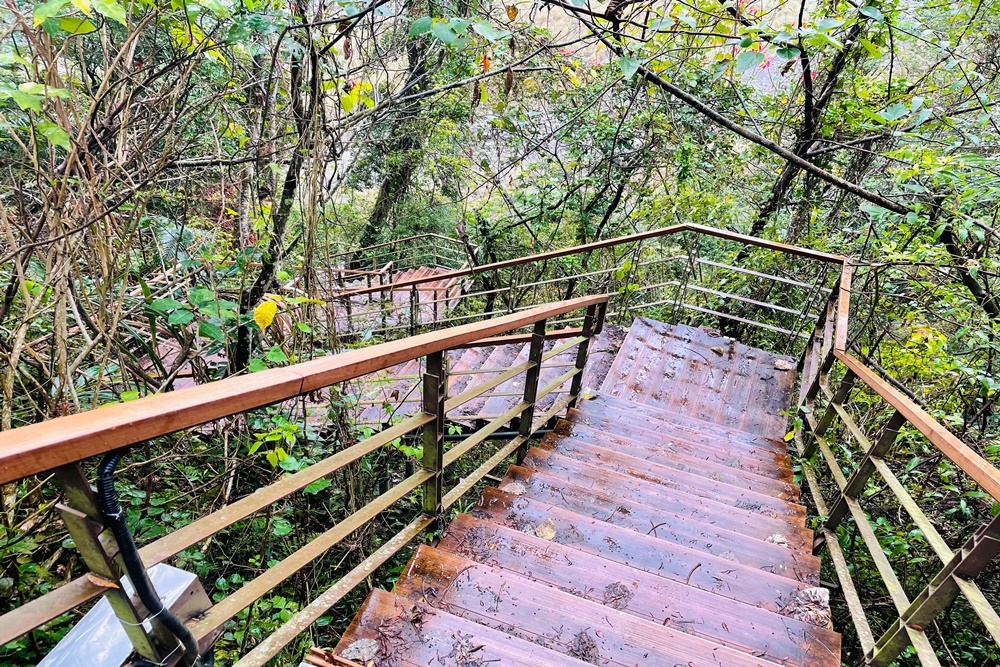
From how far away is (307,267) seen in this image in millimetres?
2750

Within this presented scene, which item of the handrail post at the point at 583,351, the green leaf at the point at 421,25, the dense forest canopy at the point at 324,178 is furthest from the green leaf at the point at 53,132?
the handrail post at the point at 583,351

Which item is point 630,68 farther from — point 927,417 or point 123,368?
point 123,368

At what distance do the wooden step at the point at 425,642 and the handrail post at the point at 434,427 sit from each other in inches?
16.3

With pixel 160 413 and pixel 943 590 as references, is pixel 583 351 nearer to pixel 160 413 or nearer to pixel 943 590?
pixel 943 590

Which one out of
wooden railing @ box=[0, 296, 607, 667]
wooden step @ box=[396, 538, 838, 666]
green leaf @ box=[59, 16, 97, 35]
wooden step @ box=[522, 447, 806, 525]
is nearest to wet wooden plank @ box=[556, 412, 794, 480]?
wooden step @ box=[522, 447, 806, 525]

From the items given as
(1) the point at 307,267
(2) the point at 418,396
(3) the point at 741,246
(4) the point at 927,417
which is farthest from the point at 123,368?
(3) the point at 741,246

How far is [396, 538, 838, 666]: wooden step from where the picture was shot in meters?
1.68

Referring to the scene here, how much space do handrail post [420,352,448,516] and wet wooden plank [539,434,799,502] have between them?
1.37 metres

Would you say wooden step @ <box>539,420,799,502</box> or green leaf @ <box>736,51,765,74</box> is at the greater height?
green leaf @ <box>736,51,765,74</box>

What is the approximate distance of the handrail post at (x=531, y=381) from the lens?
2.67 m

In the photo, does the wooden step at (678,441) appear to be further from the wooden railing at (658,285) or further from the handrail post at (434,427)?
the handrail post at (434,427)

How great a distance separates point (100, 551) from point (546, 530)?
1.82 metres

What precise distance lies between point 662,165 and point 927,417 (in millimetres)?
5665

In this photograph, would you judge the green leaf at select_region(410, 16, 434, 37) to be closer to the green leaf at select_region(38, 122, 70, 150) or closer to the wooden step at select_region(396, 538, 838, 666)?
the green leaf at select_region(38, 122, 70, 150)
